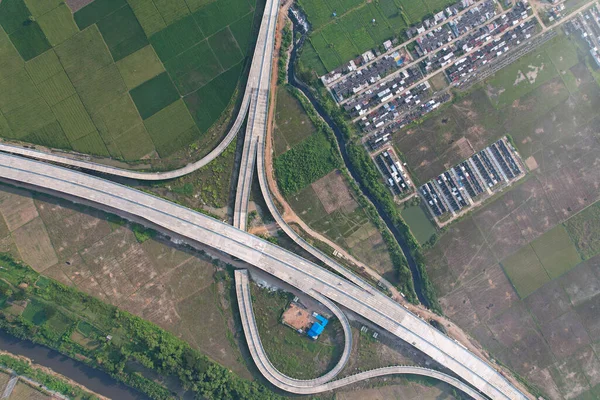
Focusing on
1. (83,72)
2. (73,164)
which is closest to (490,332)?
(73,164)

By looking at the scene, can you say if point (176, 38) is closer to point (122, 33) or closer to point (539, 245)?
point (122, 33)

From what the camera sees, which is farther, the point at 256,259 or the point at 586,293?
the point at 586,293

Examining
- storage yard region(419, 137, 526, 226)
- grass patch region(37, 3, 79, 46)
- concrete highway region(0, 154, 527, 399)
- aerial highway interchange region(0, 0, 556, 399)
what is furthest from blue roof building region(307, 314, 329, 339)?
grass patch region(37, 3, 79, 46)

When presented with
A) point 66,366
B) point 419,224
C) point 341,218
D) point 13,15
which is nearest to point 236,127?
point 341,218

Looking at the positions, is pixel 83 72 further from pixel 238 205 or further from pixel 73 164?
pixel 238 205

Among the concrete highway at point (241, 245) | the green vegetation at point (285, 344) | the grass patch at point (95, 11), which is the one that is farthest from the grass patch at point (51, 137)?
the green vegetation at point (285, 344)

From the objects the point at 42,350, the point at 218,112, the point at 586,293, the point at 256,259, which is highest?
the point at 218,112

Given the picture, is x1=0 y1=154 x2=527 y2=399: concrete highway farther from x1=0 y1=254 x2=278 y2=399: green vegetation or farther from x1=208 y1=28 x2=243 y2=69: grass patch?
x1=208 y1=28 x2=243 y2=69: grass patch
